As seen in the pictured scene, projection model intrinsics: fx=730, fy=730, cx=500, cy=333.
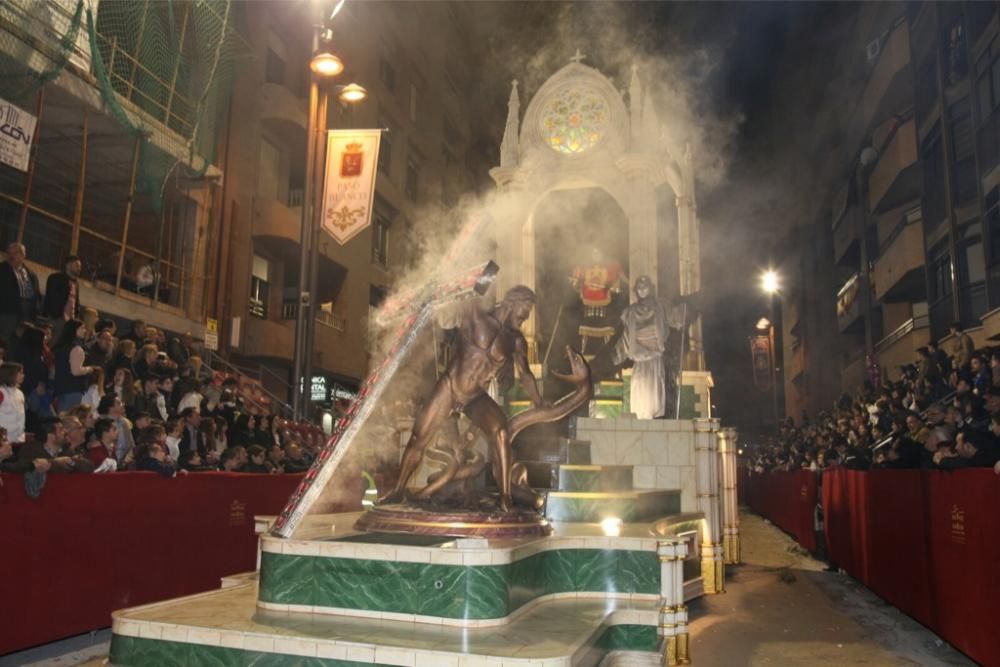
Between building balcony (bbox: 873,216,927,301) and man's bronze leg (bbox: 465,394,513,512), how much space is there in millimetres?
21372

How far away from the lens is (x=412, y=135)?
30844mm

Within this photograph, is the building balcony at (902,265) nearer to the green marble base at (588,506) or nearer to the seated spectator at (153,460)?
Result: the green marble base at (588,506)

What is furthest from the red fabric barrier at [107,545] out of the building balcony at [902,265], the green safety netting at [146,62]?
the building balcony at [902,265]

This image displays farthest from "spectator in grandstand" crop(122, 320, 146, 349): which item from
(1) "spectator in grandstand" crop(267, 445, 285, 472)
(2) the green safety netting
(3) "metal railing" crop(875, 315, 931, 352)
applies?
(3) "metal railing" crop(875, 315, 931, 352)

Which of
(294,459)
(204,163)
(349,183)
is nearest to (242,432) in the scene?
(294,459)

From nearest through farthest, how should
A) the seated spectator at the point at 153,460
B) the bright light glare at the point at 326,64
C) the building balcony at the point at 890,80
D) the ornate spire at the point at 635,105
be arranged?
1. the seated spectator at the point at 153,460
2. the bright light glare at the point at 326,64
3. the ornate spire at the point at 635,105
4. the building balcony at the point at 890,80

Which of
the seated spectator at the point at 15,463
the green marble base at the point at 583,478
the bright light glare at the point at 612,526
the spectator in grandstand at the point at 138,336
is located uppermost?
the spectator in grandstand at the point at 138,336

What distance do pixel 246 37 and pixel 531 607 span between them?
61.3ft

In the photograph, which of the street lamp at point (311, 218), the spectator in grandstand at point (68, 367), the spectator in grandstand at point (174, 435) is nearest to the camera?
the spectator in grandstand at point (68, 367)

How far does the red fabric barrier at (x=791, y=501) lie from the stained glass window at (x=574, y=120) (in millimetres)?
8713

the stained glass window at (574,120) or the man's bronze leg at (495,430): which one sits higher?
the stained glass window at (574,120)

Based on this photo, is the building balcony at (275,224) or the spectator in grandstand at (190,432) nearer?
the spectator in grandstand at (190,432)

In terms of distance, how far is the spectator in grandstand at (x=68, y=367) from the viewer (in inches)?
348

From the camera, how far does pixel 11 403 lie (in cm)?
739
